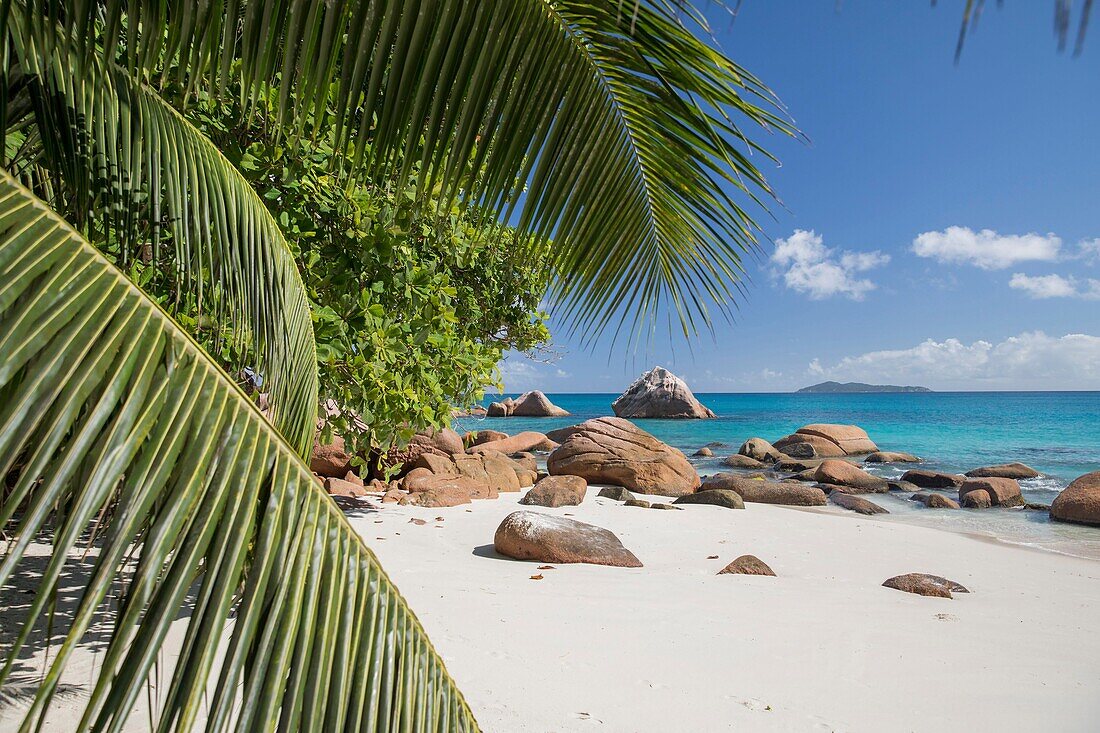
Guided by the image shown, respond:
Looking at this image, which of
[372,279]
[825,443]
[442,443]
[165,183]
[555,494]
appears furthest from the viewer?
[825,443]

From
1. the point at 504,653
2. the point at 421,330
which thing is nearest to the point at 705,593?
the point at 504,653

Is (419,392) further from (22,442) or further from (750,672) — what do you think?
(22,442)

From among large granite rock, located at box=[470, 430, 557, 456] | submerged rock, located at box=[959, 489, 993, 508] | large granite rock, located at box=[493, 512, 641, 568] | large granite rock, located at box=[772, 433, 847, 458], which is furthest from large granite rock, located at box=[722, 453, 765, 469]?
large granite rock, located at box=[493, 512, 641, 568]

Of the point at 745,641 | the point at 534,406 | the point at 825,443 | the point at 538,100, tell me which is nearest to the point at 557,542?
the point at 745,641

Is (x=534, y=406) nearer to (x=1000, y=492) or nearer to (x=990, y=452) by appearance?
(x=990, y=452)

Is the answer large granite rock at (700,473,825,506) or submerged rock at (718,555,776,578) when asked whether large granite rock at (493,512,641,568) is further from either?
large granite rock at (700,473,825,506)

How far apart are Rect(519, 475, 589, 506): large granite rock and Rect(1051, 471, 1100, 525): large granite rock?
951 centimetres

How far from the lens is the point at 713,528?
10750mm

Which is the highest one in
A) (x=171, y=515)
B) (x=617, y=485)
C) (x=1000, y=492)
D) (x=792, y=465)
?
(x=171, y=515)

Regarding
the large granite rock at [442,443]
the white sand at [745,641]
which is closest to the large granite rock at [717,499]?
the white sand at [745,641]

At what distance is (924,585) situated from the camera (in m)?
7.35

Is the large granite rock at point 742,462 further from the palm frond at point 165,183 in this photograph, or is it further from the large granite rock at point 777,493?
the palm frond at point 165,183

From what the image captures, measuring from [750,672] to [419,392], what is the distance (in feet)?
11.9

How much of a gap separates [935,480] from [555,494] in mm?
13094
